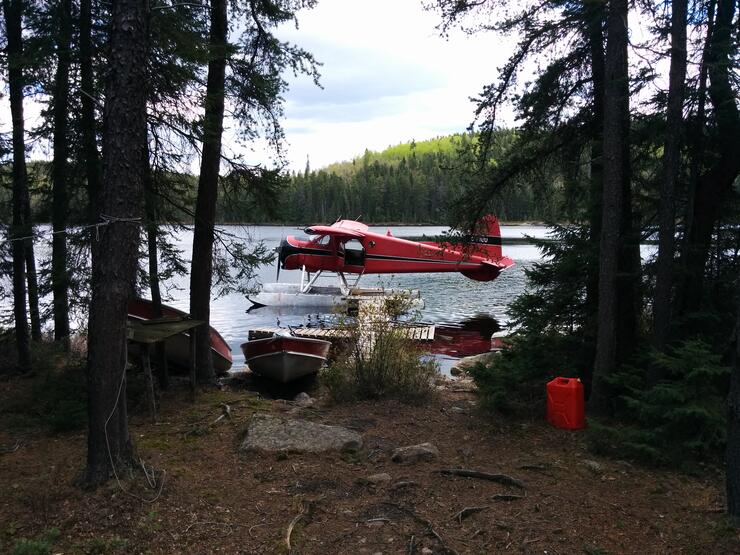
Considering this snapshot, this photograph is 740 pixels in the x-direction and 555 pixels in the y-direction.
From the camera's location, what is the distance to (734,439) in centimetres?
335

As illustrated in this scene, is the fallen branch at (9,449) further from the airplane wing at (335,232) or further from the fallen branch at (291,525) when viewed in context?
the airplane wing at (335,232)

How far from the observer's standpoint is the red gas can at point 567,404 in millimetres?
5535

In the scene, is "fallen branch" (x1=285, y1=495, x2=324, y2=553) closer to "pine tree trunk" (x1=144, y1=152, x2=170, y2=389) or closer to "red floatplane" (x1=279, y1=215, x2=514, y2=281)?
"pine tree trunk" (x1=144, y1=152, x2=170, y2=389)

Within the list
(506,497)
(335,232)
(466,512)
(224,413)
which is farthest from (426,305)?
(466,512)

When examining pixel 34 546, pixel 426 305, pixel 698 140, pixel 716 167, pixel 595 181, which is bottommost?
pixel 426 305

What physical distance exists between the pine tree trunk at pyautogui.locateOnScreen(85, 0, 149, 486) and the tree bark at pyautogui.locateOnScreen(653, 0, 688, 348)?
15.4ft

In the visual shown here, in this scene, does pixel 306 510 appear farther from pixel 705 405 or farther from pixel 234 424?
pixel 705 405

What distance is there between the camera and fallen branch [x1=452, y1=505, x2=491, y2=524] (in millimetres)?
3662

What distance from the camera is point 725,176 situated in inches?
228

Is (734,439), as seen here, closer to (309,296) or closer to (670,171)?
(670,171)

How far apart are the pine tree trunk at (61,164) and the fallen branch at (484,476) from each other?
5.05m

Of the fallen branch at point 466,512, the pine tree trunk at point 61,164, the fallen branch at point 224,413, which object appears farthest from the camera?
the pine tree trunk at point 61,164

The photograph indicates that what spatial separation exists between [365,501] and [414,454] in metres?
0.96

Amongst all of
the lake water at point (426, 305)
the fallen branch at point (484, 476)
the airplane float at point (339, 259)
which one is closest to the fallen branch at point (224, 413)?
the fallen branch at point (484, 476)
